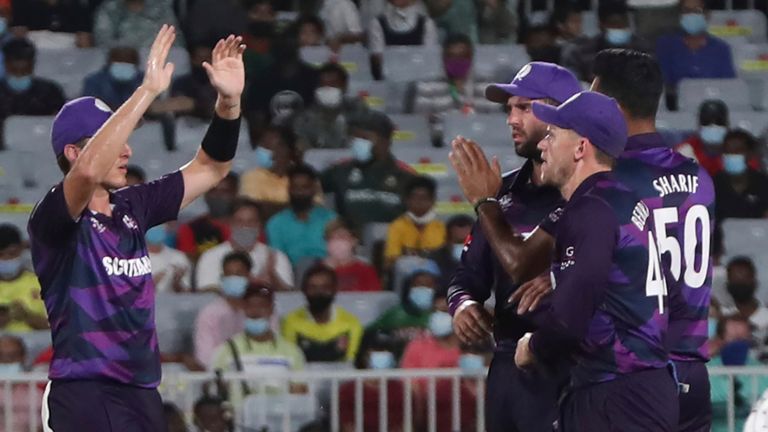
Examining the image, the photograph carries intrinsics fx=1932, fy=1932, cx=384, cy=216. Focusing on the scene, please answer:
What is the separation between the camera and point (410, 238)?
1248 cm

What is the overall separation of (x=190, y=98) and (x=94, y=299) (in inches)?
283

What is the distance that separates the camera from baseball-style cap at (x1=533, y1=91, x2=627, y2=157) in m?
6.16

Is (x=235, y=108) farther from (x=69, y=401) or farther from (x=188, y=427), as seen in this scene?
(x=188, y=427)

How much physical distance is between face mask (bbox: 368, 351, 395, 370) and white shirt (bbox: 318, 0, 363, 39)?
438cm

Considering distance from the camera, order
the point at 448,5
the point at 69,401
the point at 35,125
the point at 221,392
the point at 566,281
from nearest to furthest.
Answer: the point at 566,281, the point at 69,401, the point at 221,392, the point at 35,125, the point at 448,5

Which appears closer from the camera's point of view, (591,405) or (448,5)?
(591,405)

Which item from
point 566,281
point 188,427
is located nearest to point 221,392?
point 188,427

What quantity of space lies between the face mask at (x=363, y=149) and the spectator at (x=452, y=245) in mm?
1086

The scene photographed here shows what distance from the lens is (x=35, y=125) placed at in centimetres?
1363

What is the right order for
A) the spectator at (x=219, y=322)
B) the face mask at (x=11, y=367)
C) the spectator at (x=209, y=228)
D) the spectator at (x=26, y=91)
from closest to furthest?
the face mask at (x=11, y=367) → the spectator at (x=219, y=322) → the spectator at (x=209, y=228) → the spectator at (x=26, y=91)

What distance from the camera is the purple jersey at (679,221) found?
685cm

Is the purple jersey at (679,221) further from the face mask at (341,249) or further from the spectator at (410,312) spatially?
the face mask at (341,249)

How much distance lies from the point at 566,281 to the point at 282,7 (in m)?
9.84

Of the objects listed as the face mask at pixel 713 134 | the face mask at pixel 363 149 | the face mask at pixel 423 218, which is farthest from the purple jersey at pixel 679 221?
the face mask at pixel 713 134
